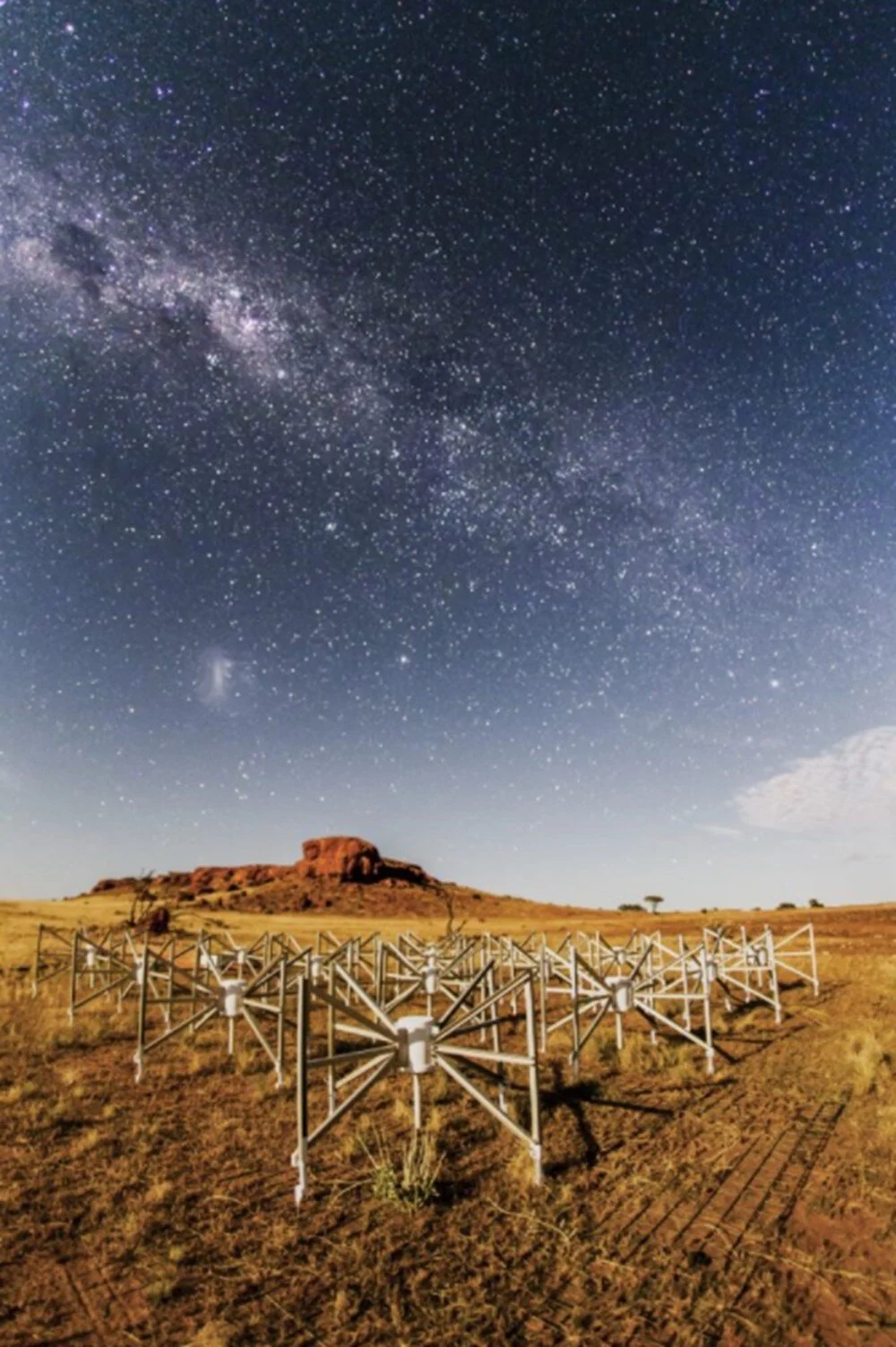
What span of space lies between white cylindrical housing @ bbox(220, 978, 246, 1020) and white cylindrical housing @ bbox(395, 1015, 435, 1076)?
17.1 ft

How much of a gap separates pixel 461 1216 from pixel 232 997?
626 centimetres

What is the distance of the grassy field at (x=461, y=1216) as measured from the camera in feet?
16.5

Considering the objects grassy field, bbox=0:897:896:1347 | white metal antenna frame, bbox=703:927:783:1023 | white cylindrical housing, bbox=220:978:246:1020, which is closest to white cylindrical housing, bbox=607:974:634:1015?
grassy field, bbox=0:897:896:1347

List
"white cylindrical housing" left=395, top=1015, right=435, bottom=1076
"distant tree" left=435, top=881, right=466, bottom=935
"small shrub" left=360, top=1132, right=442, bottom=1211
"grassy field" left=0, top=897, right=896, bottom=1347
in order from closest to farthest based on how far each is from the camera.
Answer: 1. "grassy field" left=0, top=897, right=896, bottom=1347
2. "small shrub" left=360, top=1132, right=442, bottom=1211
3. "white cylindrical housing" left=395, top=1015, right=435, bottom=1076
4. "distant tree" left=435, top=881, right=466, bottom=935

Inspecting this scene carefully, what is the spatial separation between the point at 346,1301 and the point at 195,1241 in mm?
1771

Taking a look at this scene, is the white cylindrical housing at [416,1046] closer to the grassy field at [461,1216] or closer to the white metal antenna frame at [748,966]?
the grassy field at [461,1216]

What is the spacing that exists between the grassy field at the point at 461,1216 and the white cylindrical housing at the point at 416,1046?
1.05m

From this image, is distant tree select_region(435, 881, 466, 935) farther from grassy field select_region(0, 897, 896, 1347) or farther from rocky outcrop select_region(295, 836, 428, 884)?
grassy field select_region(0, 897, 896, 1347)

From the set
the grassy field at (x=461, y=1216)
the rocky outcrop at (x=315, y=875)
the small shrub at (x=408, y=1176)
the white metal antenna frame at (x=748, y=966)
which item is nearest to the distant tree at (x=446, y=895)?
the rocky outcrop at (x=315, y=875)

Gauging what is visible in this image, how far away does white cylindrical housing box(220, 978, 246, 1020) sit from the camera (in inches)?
454

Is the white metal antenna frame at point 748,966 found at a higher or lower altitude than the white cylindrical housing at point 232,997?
lower

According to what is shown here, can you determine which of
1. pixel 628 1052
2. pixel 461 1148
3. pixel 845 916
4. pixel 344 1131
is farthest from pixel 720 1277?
pixel 845 916

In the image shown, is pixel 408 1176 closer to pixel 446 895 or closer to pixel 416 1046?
pixel 416 1046

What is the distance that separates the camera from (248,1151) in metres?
8.40
